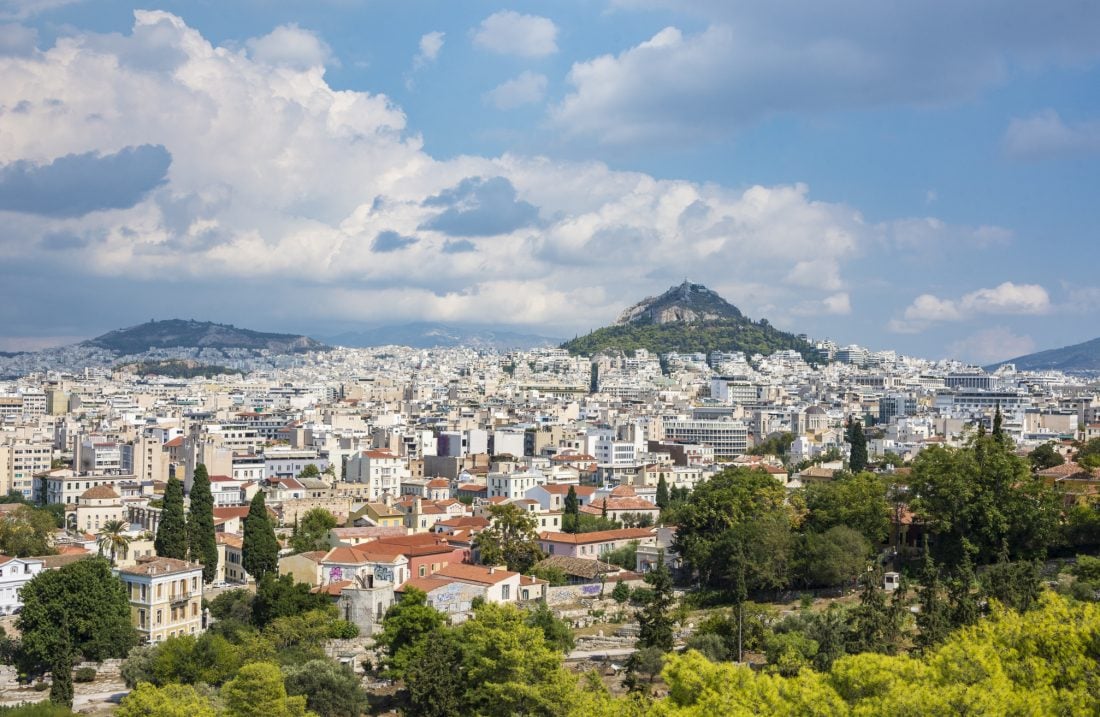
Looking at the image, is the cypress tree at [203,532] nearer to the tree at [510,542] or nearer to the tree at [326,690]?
the tree at [510,542]

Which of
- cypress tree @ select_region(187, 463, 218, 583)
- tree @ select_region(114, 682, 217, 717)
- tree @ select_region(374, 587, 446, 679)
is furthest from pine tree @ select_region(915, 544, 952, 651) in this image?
cypress tree @ select_region(187, 463, 218, 583)

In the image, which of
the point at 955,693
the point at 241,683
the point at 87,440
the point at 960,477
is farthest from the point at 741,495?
the point at 87,440

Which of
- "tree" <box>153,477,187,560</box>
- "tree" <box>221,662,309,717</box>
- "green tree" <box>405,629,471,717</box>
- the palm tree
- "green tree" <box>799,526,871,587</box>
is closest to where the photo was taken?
"tree" <box>221,662,309,717</box>

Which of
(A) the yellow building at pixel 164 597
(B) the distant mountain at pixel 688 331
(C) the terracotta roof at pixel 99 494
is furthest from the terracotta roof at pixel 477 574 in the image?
(B) the distant mountain at pixel 688 331

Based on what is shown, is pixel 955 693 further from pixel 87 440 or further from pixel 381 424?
pixel 381 424

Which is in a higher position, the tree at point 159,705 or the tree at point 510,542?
the tree at point 510,542

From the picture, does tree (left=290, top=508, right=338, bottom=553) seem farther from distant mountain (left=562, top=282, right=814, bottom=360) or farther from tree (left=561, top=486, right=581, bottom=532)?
distant mountain (left=562, top=282, right=814, bottom=360)

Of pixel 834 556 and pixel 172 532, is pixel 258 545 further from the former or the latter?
pixel 834 556
